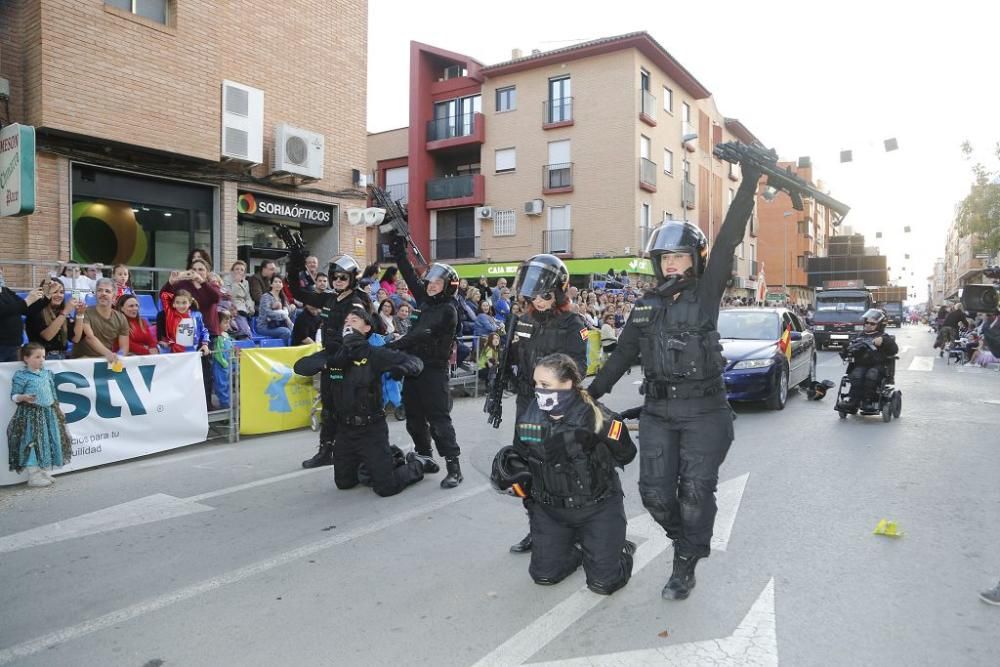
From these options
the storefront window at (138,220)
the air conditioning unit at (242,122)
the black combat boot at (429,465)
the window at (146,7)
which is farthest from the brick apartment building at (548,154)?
the black combat boot at (429,465)

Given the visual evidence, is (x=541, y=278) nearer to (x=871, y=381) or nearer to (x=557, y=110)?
(x=871, y=381)

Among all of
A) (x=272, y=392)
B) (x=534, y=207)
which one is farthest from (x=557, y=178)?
(x=272, y=392)

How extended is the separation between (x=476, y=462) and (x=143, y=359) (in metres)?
3.78

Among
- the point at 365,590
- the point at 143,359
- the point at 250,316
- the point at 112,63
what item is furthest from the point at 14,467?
the point at 112,63

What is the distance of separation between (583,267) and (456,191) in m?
7.70

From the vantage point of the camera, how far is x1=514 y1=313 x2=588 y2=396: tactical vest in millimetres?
4566

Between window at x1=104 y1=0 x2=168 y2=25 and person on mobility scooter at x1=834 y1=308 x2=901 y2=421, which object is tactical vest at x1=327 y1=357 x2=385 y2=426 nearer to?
person on mobility scooter at x1=834 y1=308 x2=901 y2=421

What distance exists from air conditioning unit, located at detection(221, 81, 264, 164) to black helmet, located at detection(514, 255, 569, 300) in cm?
1087

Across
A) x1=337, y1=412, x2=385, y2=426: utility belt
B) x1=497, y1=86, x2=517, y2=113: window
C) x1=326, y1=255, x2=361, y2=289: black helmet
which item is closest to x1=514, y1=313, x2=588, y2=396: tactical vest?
x1=337, y1=412, x2=385, y2=426: utility belt

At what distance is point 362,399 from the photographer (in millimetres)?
5672

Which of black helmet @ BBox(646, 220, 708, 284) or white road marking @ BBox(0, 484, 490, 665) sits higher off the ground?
black helmet @ BBox(646, 220, 708, 284)

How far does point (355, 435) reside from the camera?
5738mm

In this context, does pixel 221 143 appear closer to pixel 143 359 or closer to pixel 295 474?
pixel 143 359

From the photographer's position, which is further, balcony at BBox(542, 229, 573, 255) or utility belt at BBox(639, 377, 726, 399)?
balcony at BBox(542, 229, 573, 255)
